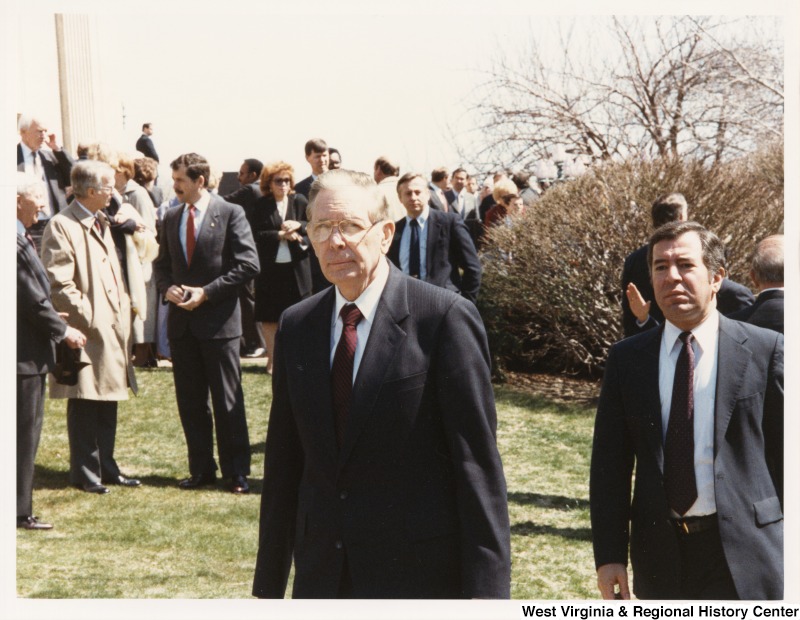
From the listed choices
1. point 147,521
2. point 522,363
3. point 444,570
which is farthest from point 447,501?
point 522,363

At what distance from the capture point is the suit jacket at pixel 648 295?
→ 6523 mm

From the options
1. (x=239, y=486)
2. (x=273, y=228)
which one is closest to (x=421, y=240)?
(x=273, y=228)

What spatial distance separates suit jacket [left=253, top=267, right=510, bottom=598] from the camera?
11.6 feet

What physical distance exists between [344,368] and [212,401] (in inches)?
187

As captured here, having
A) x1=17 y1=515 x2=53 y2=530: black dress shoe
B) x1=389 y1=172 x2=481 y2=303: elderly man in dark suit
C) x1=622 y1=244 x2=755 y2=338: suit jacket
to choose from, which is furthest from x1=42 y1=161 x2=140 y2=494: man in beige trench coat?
x1=622 y1=244 x2=755 y2=338: suit jacket

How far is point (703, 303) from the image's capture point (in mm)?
4027

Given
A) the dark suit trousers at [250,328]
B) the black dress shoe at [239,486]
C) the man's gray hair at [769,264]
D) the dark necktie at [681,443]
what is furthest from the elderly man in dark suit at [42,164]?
the dark necktie at [681,443]

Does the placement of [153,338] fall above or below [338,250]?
below

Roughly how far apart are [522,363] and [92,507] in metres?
6.08

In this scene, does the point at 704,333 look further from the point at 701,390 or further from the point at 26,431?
the point at 26,431

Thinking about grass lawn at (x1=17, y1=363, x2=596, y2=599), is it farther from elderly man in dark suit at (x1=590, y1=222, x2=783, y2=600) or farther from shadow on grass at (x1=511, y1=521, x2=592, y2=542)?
elderly man in dark suit at (x1=590, y1=222, x2=783, y2=600)

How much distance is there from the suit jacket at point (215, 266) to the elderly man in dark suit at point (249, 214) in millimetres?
2376

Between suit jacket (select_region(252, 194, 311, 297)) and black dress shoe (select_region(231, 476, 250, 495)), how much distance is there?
322 cm

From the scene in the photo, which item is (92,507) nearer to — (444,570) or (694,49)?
(444,570)
